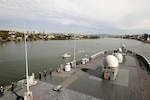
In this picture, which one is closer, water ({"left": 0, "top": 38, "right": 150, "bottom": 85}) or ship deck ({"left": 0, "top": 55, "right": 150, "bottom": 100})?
ship deck ({"left": 0, "top": 55, "right": 150, "bottom": 100})

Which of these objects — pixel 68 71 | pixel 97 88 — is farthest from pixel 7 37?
pixel 97 88

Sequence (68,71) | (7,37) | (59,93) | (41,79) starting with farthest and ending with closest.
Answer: (7,37) < (68,71) < (41,79) < (59,93)

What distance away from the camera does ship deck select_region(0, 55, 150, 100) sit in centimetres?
1181

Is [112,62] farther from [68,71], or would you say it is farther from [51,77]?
[51,77]

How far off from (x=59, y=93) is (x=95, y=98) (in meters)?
3.74

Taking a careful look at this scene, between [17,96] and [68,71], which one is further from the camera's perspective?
[68,71]

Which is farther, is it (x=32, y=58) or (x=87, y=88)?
(x=32, y=58)

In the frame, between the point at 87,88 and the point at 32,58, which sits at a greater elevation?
the point at 87,88

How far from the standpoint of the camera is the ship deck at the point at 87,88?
11812mm

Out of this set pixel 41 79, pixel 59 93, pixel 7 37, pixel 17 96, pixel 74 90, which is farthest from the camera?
pixel 7 37

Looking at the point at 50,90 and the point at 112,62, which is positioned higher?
the point at 112,62

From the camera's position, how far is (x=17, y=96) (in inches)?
449

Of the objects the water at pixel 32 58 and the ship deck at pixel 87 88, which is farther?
the water at pixel 32 58

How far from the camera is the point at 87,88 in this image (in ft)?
45.2
